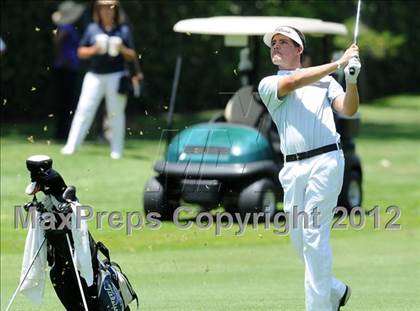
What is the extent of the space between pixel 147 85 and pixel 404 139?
190 inches

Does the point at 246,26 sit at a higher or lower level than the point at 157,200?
higher

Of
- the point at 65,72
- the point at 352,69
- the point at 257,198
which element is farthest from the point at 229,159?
the point at 65,72

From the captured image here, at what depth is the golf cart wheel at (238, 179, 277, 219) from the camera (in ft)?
41.8

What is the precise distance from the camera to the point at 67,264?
6.90 m

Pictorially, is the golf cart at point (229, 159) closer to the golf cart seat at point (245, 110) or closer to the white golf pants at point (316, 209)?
the golf cart seat at point (245, 110)

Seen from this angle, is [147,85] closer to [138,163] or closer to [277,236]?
[138,163]

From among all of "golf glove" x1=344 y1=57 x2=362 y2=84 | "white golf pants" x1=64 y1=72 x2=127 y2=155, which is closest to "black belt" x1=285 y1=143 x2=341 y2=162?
"golf glove" x1=344 y1=57 x2=362 y2=84

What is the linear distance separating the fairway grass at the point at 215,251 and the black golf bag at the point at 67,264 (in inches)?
49.0

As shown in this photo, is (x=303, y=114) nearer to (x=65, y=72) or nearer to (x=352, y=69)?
(x=352, y=69)

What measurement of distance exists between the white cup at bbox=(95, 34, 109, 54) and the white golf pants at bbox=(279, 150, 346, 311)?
31.8ft

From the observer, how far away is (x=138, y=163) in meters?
17.0

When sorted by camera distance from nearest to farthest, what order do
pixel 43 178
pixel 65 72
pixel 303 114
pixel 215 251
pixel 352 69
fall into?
pixel 352 69 < pixel 43 178 < pixel 303 114 < pixel 215 251 < pixel 65 72

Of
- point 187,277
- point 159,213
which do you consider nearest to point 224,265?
point 187,277

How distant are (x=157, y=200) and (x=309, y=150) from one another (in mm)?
6013
